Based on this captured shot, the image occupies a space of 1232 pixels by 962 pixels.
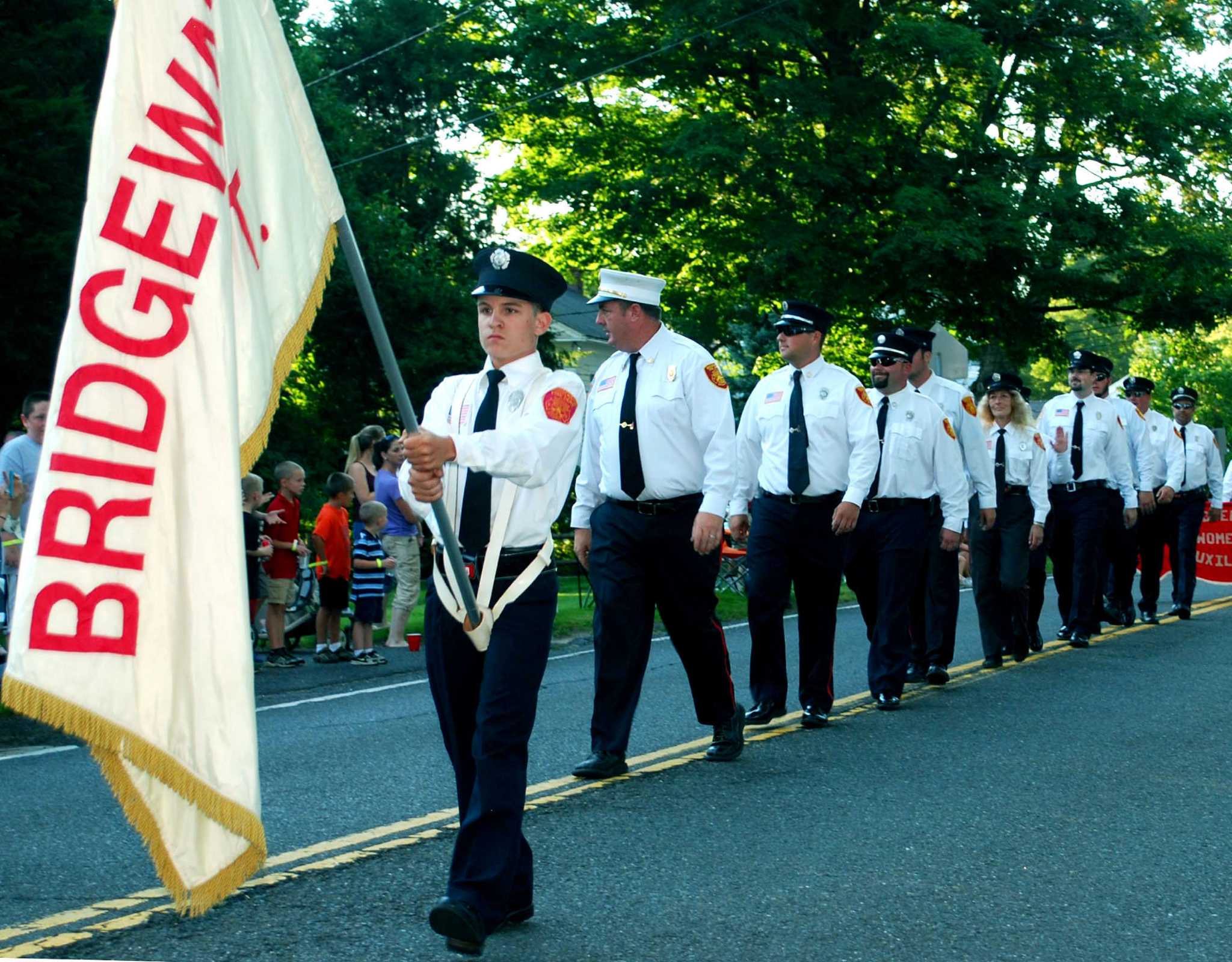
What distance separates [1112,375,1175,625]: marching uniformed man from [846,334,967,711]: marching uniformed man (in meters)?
5.71

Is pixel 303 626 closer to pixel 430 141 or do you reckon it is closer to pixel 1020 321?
pixel 1020 321

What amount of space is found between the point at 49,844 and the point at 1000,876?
340cm

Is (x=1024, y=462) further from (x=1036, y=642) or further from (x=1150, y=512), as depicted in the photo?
(x=1150, y=512)

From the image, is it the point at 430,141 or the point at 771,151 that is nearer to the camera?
the point at 771,151

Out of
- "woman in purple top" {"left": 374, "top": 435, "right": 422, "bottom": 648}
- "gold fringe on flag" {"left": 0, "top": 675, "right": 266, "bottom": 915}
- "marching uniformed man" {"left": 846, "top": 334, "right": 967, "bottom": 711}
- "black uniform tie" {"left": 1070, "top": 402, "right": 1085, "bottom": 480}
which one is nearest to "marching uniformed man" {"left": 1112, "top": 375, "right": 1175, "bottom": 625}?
"black uniform tie" {"left": 1070, "top": 402, "right": 1085, "bottom": 480}

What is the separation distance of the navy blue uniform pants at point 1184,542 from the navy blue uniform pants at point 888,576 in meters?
7.21

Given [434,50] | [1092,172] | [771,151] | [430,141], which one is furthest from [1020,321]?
[430,141]

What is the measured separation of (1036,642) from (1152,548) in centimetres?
376

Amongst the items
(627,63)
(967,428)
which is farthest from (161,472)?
(627,63)

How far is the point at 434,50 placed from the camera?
35094 millimetres

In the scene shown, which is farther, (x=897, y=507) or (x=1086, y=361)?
(x=1086, y=361)

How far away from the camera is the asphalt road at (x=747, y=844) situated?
5.17 metres

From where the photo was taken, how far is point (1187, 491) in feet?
56.2

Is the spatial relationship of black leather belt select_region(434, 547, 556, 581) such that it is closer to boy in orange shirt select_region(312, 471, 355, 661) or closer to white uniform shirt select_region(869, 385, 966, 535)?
white uniform shirt select_region(869, 385, 966, 535)
